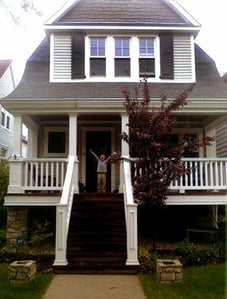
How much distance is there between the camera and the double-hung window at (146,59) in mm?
12434

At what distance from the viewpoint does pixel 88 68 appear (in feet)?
40.8

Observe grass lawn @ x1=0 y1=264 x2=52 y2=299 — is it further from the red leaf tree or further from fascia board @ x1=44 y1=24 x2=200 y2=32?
fascia board @ x1=44 y1=24 x2=200 y2=32

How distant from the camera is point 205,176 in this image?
10.1 m

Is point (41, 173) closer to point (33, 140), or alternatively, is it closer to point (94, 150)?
point (33, 140)

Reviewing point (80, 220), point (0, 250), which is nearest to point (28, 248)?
point (0, 250)

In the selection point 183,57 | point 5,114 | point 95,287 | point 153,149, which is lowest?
point 95,287

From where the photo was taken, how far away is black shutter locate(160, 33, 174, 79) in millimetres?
12336

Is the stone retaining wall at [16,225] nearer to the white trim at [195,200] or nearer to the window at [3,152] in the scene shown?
the white trim at [195,200]

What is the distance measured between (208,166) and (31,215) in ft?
17.6

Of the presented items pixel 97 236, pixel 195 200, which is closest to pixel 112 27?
pixel 195 200

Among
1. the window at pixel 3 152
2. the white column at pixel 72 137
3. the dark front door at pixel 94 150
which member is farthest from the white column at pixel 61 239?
the window at pixel 3 152

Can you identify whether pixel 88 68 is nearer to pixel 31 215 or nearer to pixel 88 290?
pixel 31 215

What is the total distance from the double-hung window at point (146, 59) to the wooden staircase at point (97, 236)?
4.61 meters

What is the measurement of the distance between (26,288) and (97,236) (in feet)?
8.44
